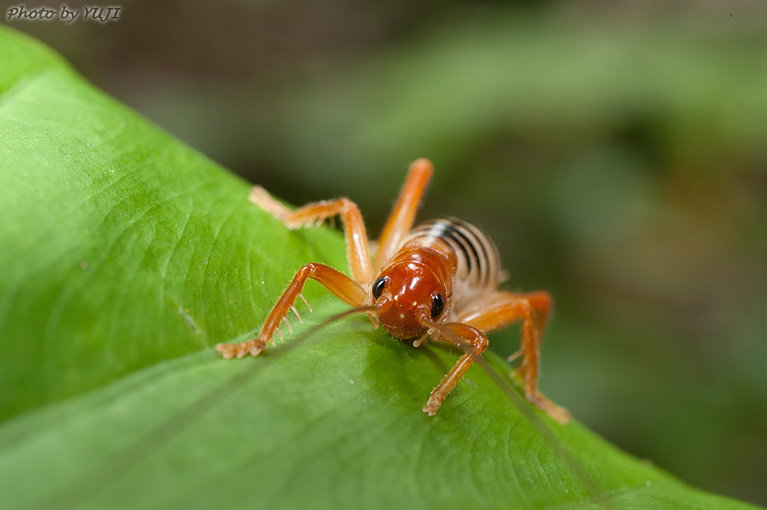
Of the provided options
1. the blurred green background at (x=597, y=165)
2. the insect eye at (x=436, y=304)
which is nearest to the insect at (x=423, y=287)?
the insect eye at (x=436, y=304)

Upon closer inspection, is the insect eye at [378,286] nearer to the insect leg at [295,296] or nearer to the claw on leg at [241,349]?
the insect leg at [295,296]

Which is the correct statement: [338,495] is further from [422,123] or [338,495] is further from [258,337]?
[422,123]

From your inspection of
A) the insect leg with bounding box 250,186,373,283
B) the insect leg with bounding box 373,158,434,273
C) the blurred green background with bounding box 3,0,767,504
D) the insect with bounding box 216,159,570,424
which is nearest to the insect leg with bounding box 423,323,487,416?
the insect with bounding box 216,159,570,424

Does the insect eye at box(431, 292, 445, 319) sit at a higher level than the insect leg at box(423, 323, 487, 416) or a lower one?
higher

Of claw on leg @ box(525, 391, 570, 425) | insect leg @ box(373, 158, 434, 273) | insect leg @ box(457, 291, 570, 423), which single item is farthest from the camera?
insect leg @ box(373, 158, 434, 273)

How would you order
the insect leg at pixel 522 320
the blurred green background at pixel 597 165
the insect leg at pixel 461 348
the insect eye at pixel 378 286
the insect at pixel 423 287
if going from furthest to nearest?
1. the blurred green background at pixel 597 165
2. the insect leg at pixel 522 320
3. the insect eye at pixel 378 286
4. the insect at pixel 423 287
5. the insect leg at pixel 461 348

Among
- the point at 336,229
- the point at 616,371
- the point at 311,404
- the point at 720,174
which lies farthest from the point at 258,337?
the point at 720,174

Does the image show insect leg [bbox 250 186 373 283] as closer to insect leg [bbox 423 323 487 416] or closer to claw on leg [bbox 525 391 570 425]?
insect leg [bbox 423 323 487 416]

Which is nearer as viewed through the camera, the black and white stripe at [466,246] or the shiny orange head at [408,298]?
the shiny orange head at [408,298]
